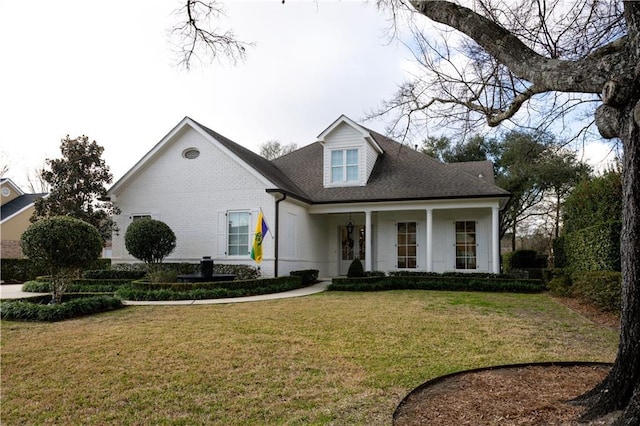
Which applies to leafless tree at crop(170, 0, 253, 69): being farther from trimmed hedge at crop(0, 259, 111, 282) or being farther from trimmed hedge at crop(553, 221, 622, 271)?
trimmed hedge at crop(0, 259, 111, 282)

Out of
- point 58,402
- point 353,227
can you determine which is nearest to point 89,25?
point 58,402

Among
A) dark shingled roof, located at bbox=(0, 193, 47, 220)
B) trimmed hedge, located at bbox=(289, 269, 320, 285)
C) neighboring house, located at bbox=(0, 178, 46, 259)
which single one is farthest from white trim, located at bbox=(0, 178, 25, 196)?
trimmed hedge, located at bbox=(289, 269, 320, 285)

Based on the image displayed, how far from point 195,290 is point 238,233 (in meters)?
4.05

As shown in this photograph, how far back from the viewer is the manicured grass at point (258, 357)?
3.95 m

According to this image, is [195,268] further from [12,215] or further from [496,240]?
[12,215]

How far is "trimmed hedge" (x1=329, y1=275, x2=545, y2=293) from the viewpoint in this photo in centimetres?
1366

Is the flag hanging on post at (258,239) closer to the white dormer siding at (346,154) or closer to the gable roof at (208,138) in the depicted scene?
the gable roof at (208,138)

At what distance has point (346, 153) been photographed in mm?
18047

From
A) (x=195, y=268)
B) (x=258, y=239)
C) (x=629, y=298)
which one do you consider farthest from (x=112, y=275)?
(x=629, y=298)

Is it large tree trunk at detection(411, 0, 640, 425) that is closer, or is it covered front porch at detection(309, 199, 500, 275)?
large tree trunk at detection(411, 0, 640, 425)

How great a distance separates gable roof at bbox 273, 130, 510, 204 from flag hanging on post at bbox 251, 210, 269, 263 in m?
3.00

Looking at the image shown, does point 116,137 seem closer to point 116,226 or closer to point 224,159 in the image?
point 116,226

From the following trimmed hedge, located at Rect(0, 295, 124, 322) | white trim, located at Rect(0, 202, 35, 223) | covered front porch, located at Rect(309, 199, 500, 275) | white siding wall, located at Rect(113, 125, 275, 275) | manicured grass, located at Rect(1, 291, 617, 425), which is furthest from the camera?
white trim, located at Rect(0, 202, 35, 223)

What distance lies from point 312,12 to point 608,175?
10028mm
